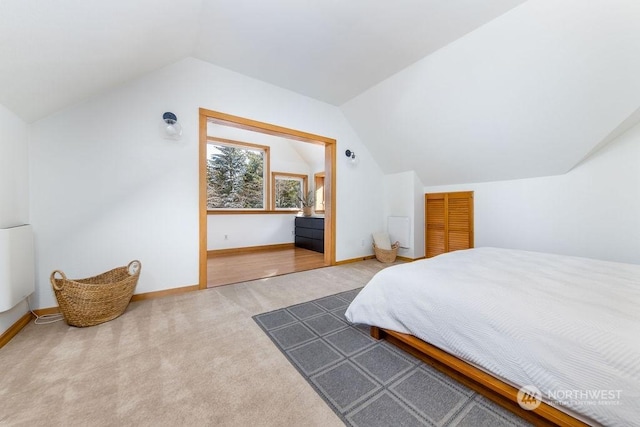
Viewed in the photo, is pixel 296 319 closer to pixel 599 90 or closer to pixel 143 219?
pixel 143 219

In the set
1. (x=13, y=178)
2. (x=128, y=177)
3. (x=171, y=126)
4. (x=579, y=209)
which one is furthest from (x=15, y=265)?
(x=579, y=209)

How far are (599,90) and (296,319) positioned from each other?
10.9ft

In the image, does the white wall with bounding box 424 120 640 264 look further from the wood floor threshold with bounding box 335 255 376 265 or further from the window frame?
the window frame

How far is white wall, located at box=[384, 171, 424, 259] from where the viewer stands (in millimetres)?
4055

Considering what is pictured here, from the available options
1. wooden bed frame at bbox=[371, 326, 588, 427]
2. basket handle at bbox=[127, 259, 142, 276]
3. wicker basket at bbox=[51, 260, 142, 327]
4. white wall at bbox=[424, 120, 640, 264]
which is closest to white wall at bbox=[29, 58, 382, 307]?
basket handle at bbox=[127, 259, 142, 276]

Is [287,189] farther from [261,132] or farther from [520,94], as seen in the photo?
[520,94]

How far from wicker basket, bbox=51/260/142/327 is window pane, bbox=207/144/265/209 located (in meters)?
3.20

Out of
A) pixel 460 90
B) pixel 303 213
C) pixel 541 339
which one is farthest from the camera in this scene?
pixel 303 213

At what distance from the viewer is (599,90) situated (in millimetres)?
1994

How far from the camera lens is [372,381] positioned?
1.25 metres

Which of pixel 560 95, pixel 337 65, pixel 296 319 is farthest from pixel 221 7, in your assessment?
pixel 560 95

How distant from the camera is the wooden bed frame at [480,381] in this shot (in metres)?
0.89

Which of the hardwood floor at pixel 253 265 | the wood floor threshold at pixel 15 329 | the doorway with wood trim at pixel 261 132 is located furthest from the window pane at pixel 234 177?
the wood floor threshold at pixel 15 329

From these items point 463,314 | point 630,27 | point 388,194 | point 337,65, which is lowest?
point 463,314
